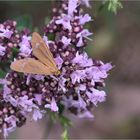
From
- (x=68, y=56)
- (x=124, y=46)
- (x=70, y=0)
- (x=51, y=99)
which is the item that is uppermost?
(x=124, y=46)

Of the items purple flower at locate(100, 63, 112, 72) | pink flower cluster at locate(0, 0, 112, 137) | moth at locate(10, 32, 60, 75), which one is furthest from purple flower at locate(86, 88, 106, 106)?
moth at locate(10, 32, 60, 75)

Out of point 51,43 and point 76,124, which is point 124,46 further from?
point 51,43

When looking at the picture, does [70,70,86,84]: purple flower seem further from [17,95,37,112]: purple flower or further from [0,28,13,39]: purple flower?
[0,28,13,39]: purple flower

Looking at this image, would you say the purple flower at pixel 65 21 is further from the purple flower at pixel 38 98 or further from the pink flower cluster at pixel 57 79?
the purple flower at pixel 38 98

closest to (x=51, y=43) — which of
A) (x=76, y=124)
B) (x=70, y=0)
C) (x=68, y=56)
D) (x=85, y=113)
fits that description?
(x=68, y=56)

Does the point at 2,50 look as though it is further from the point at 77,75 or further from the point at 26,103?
the point at 77,75

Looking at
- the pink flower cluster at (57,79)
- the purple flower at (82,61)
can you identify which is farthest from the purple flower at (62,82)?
the purple flower at (82,61)
